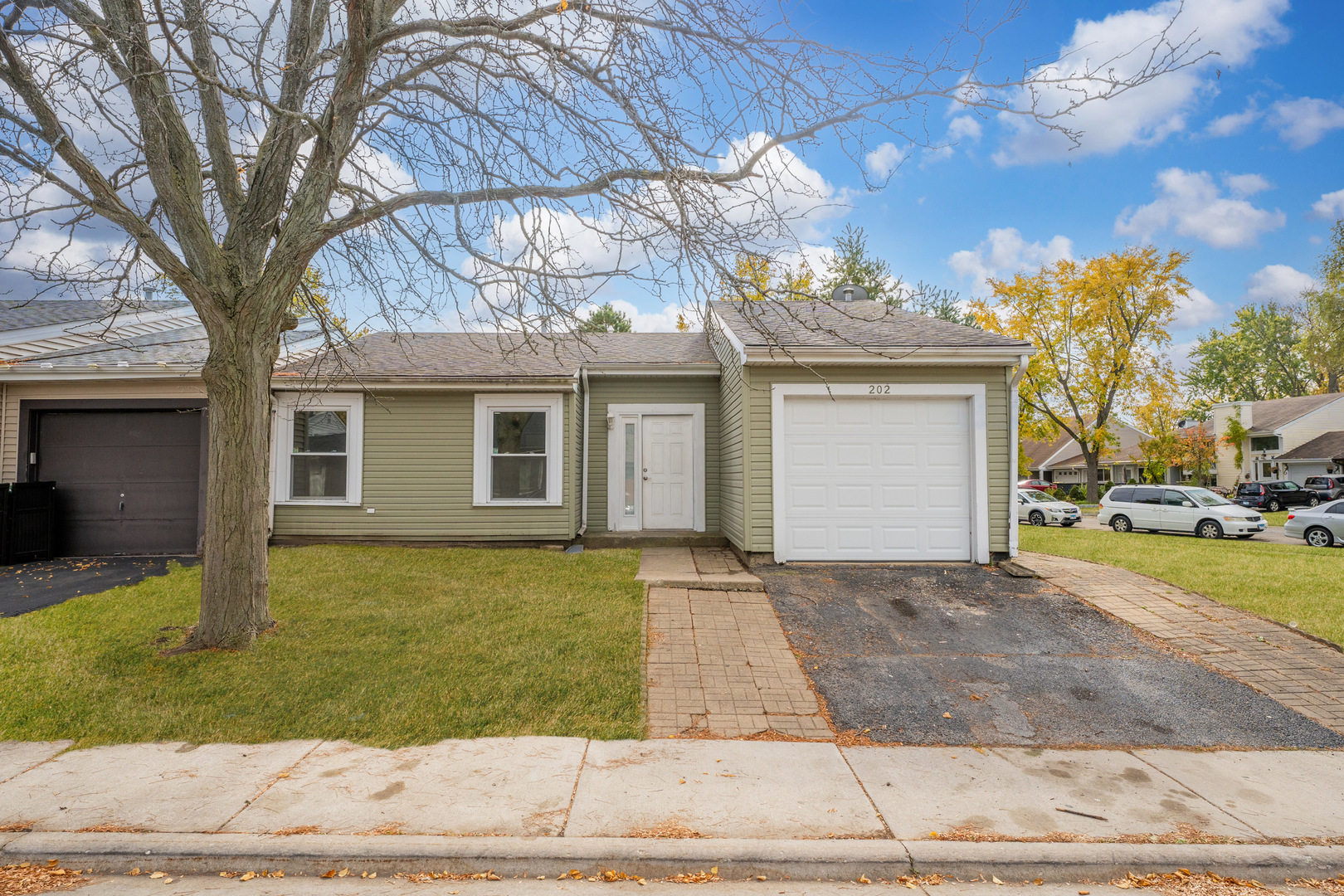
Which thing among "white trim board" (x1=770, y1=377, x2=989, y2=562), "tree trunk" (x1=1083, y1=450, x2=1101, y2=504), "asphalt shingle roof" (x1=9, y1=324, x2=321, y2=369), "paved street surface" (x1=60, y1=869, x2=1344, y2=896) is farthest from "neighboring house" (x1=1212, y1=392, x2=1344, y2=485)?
"asphalt shingle roof" (x1=9, y1=324, x2=321, y2=369)

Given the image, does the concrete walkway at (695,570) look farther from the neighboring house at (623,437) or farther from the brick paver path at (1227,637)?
the brick paver path at (1227,637)

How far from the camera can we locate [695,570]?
8.55m

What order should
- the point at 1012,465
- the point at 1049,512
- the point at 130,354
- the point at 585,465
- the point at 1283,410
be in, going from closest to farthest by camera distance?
the point at 1012,465
the point at 130,354
the point at 585,465
the point at 1049,512
the point at 1283,410

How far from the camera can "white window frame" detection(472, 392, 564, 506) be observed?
429 inches

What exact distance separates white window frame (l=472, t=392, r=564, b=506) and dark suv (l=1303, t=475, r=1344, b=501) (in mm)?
30754

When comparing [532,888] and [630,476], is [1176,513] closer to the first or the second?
[630,476]

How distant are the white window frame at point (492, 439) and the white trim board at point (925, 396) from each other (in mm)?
3774

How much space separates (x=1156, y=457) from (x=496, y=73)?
36.2 meters

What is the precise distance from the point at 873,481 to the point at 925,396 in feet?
4.49

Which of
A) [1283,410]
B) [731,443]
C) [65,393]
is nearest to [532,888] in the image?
[731,443]

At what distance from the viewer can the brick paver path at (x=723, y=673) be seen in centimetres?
460

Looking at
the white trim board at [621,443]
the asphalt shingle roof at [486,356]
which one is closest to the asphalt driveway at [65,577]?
the asphalt shingle roof at [486,356]

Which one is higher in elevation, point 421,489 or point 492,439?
point 492,439

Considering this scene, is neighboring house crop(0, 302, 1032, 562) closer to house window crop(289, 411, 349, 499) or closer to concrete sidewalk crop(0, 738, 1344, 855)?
house window crop(289, 411, 349, 499)
